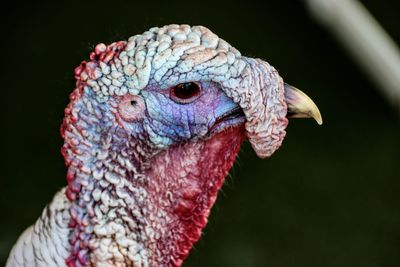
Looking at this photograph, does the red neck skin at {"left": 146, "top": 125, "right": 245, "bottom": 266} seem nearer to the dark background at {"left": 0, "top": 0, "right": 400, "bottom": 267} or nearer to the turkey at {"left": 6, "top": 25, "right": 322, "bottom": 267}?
the turkey at {"left": 6, "top": 25, "right": 322, "bottom": 267}

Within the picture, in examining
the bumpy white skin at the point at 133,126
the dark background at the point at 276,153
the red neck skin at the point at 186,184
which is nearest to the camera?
the bumpy white skin at the point at 133,126

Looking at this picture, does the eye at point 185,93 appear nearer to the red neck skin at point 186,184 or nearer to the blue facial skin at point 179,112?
the blue facial skin at point 179,112

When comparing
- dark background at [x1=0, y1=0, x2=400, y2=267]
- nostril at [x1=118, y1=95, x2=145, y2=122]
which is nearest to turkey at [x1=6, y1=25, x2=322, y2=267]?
nostril at [x1=118, y1=95, x2=145, y2=122]

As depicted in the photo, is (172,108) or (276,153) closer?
(172,108)

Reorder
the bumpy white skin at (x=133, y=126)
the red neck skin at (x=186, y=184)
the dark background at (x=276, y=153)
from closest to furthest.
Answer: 1. the bumpy white skin at (x=133, y=126)
2. the red neck skin at (x=186, y=184)
3. the dark background at (x=276, y=153)

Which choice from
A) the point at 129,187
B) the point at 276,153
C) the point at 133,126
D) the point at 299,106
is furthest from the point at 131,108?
the point at 276,153

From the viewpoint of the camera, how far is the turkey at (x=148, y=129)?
2.33 meters

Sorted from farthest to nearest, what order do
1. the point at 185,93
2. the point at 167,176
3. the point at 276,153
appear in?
the point at 276,153, the point at 167,176, the point at 185,93

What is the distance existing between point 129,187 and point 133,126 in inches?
6.5

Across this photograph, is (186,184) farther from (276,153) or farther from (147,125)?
(276,153)

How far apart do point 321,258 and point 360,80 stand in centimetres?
106

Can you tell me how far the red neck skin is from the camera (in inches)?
96.0

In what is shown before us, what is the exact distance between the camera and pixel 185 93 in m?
2.35

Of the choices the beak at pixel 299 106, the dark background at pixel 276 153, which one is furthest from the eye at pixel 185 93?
the dark background at pixel 276 153
